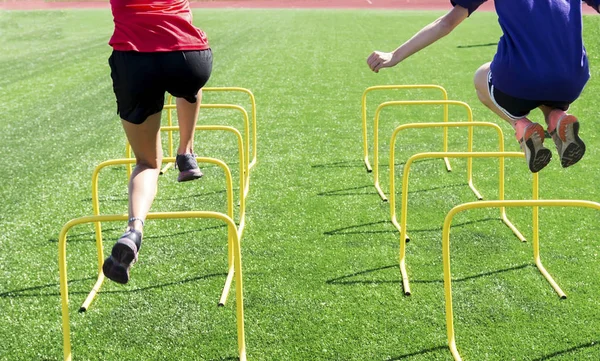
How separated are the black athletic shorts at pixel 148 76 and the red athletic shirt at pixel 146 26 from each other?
38mm

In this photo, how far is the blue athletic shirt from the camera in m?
3.75

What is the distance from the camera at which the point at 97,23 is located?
2652 centimetres

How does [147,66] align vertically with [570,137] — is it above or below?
above

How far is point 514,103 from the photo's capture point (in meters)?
4.03

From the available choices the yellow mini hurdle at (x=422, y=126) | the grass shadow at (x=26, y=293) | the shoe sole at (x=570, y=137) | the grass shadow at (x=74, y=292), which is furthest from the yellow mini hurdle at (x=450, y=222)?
the grass shadow at (x=26, y=293)

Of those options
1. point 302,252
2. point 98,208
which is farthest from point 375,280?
point 98,208

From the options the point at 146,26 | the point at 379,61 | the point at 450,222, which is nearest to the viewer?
the point at 450,222

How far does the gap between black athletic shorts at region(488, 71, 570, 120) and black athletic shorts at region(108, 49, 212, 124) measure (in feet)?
5.27

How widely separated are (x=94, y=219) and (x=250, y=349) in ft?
3.98

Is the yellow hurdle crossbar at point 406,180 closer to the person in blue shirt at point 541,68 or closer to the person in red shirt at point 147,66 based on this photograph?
the person in blue shirt at point 541,68

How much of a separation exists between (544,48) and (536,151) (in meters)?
0.60

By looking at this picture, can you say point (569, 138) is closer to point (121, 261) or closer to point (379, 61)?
point (379, 61)

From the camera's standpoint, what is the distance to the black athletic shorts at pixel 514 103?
4.00m

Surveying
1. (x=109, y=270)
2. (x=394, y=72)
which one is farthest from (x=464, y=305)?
(x=394, y=72)
